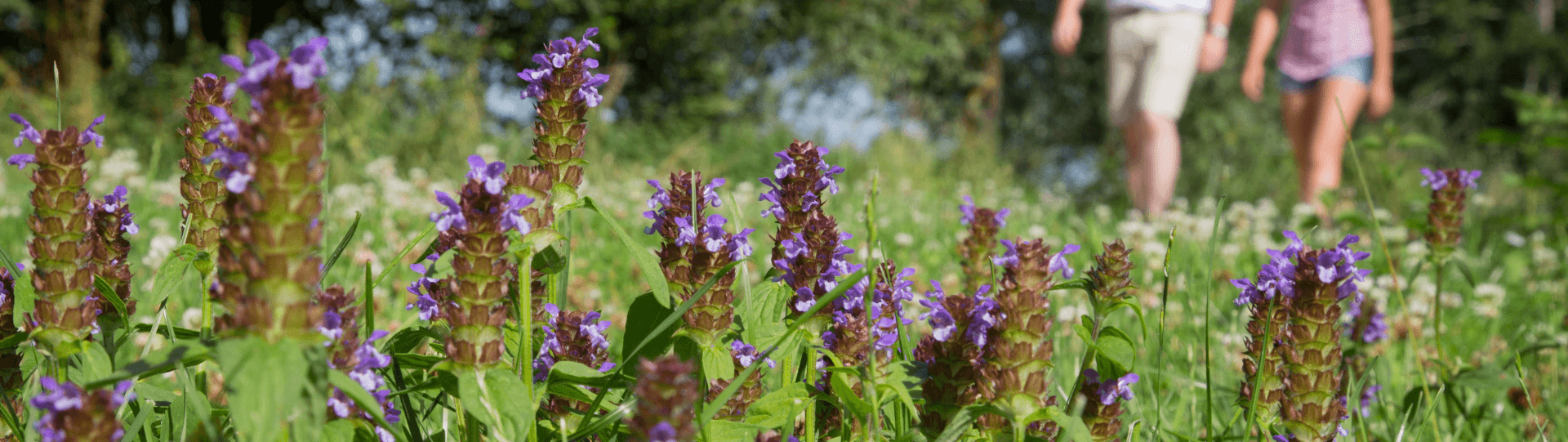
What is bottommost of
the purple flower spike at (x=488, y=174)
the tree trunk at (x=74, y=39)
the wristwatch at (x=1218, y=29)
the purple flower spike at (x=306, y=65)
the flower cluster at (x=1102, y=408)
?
the flower cluster at (x=1102, y=408)

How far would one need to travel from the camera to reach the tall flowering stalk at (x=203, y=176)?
4.24ft

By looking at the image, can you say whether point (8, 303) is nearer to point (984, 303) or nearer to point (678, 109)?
point (984, 303)

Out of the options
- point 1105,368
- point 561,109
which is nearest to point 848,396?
point 1105,368

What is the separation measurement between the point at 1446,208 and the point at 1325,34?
399 cm

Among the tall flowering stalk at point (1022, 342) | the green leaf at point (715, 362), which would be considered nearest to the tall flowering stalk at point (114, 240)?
the green leaf at point (715, 362)

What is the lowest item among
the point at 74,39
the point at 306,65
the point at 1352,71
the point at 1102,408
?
the point at 1102,408

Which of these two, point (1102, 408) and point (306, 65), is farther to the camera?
point (1102, 408)

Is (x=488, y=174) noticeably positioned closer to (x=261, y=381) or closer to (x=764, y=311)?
(x=261, y=381)

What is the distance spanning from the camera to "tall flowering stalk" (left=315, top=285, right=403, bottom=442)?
1004 millimetres

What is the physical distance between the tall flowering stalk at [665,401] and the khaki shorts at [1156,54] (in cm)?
589

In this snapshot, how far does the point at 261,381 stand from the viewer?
0.79m

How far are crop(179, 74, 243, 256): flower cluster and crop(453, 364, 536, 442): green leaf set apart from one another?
21.1 inches

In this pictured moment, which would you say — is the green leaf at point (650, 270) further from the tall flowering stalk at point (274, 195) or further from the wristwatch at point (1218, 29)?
the wristwatch at point (1218, 29)

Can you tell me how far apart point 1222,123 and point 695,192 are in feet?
54.1
